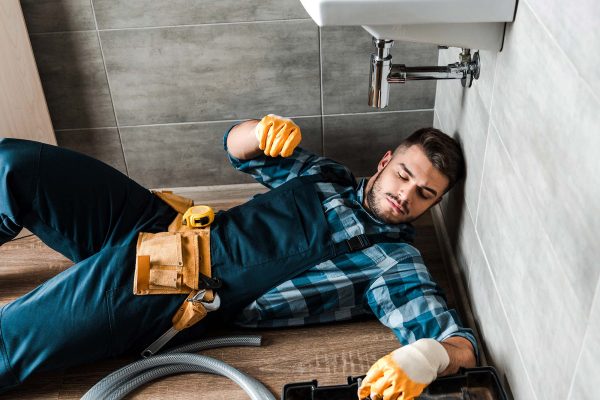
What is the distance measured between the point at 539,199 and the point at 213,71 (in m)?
1.15

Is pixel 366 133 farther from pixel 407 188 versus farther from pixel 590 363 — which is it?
pixel 590 363

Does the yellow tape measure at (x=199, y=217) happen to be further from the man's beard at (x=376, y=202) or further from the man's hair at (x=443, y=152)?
the man's hair at (x=443, y=152)

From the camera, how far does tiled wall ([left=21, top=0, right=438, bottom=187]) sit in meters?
1.89

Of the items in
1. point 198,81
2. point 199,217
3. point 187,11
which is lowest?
point 199,217

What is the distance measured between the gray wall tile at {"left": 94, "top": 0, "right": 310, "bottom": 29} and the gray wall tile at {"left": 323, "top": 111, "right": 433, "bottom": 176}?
1.18 feet

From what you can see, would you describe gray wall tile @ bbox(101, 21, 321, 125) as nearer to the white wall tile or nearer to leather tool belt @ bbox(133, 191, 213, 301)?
leather tool belt @ bbox(133, 191, 213, 301)

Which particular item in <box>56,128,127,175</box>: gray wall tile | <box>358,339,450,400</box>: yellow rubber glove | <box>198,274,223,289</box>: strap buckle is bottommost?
<box>358,339,450,400</box>: yellow rubber glove

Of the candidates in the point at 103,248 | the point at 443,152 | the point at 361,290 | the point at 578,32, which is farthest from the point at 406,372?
the point at 103,248

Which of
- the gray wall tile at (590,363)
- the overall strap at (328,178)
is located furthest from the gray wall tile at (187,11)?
the gray wall tile at (590,363)

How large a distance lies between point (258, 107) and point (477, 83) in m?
0.74

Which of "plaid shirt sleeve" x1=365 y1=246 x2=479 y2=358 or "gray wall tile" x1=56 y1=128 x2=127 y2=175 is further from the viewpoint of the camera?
"gray wall tile" x1=56 y1=128 x2=127 y2=175

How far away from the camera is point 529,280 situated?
117cm

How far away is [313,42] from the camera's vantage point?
1924 millimetres

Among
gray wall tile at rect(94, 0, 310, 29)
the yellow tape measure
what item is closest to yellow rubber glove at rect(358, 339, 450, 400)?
the yellow tape measure
